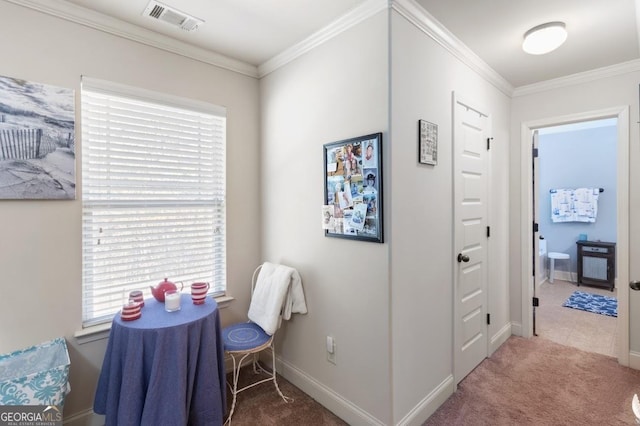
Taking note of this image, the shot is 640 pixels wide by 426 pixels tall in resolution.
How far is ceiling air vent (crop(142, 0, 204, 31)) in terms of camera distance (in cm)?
189

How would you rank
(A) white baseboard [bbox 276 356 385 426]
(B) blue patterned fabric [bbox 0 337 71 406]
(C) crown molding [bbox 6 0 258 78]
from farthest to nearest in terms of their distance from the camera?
1. (A) white baseboard [bbox 276 356 385 426]
2. (C) crown molding [bbox 6 0 258 78]
3. (B) blue patterned fabric [bbox 0 337 71 406]

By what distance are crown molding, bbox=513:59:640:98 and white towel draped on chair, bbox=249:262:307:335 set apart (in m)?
3.01

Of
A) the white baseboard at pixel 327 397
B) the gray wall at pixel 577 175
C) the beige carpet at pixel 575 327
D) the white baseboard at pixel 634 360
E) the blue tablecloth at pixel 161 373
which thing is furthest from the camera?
the gray wall at pixel 577 175

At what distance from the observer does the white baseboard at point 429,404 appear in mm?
1912

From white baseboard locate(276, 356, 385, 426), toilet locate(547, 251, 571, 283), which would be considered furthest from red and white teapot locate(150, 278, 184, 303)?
toilet locate(547, 251, 571, 283)

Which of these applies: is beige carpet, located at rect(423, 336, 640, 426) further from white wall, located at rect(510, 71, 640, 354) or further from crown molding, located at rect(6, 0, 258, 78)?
crown molding, located at rect(6, 0, 258, 78)

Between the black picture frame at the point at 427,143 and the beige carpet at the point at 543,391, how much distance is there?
1711 mm

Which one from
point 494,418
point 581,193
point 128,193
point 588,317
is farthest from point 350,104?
point 581,193

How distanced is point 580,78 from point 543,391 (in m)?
2.76

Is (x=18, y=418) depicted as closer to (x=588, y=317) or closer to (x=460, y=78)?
(x=460, y=78)

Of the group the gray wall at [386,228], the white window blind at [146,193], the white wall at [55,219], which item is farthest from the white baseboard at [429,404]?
the white wall at [55,219]

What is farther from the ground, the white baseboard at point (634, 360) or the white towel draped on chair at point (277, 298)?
the white towel draped on chair at point (277, 298)

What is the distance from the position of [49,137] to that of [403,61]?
2141 mm

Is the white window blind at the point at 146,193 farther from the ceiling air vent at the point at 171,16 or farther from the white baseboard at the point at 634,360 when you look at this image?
the white baseboard at the point at 634,360
